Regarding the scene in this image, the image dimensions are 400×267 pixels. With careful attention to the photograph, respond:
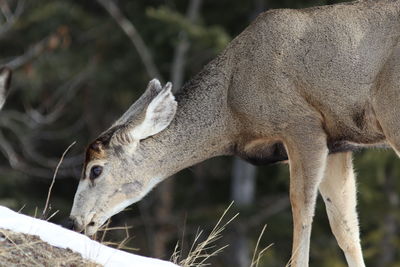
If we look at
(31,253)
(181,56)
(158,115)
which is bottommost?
(181,56)

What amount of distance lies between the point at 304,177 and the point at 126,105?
57.1 feet

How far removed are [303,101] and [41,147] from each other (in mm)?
18749

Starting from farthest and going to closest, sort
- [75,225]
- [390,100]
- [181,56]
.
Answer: [181,56] → [75,225] → [390,100]

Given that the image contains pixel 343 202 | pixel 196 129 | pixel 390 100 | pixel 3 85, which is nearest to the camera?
pixel 390 100

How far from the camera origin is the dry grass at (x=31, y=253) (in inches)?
345

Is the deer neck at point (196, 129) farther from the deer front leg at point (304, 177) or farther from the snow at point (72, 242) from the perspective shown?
the snow at point (72, 242)

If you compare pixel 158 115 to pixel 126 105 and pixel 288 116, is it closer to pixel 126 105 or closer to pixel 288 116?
pixel 288 116

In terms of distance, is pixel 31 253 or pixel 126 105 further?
pixel 126 105

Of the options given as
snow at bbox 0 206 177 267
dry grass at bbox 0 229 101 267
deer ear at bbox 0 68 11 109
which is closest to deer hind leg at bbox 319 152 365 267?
snow at bbox 0 206 177 267

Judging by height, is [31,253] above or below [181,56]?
above

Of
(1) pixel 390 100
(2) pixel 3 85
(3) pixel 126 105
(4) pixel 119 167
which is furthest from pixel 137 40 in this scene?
(1) pixel 390 100

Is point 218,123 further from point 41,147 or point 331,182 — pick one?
point 41,147

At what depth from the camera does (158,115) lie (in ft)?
37.8

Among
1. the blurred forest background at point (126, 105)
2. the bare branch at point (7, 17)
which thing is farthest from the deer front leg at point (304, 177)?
the blurred forest background at point (126, 105)
